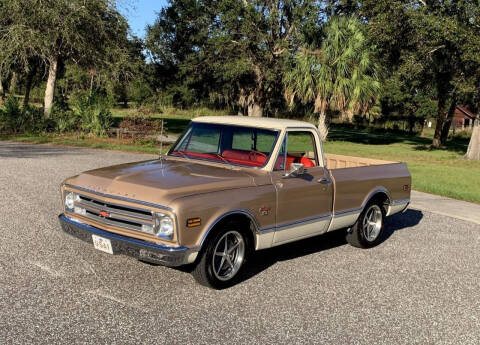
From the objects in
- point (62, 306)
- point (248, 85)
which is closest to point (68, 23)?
point (248, 85)

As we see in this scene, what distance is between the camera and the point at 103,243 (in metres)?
5.06

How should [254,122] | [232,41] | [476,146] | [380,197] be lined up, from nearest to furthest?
1. [254,122]
2. [380,197]
3. [476,146]
4. [232,41]

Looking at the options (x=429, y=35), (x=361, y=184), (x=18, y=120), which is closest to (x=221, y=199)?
(x=361, y=184)

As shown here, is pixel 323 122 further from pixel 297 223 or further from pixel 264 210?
pixel 264 210

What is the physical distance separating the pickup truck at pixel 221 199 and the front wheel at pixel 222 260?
0.01 meters

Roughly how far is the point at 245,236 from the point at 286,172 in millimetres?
964

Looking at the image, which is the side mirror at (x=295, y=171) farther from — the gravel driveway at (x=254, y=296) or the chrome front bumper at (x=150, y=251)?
the chrome front bumper at (x=150, y=251)

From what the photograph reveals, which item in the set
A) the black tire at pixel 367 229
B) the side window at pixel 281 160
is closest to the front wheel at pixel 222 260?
the side window at pixel 281 160

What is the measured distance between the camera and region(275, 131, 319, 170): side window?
6.15 m

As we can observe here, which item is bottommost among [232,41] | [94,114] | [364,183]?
[94,114]

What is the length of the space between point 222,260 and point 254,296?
0.49 meters

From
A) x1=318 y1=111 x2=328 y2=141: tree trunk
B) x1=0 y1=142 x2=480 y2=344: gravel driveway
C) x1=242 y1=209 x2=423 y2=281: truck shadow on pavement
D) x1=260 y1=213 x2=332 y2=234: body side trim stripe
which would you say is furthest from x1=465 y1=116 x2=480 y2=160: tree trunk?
x1=260 y1=213 x2=332 y2=234: body side trim stripe

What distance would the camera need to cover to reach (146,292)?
5.12 metres

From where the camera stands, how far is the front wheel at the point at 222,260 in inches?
200
